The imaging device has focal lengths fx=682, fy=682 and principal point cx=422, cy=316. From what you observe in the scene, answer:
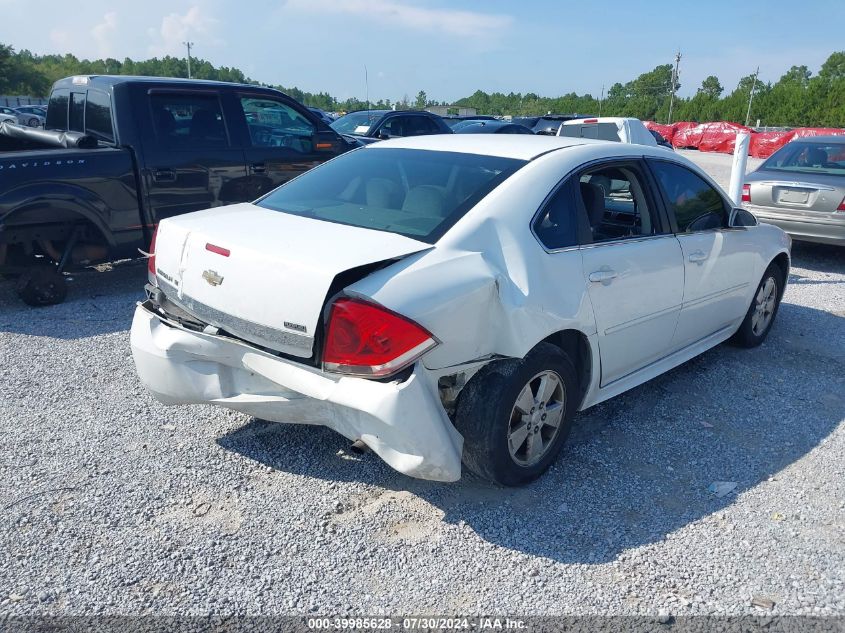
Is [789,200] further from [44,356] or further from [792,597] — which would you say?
[44,356]

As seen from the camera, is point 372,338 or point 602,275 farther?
point 602,275

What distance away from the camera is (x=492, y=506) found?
320 centimetres

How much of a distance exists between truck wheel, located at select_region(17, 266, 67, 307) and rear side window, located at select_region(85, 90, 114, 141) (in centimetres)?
137

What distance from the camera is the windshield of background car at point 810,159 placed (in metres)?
8.88

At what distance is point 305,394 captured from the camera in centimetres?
283

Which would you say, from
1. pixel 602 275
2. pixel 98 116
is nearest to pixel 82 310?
pixel 98 116

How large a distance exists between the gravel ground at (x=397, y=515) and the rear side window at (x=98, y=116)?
2828mm

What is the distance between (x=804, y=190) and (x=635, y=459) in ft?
20.4

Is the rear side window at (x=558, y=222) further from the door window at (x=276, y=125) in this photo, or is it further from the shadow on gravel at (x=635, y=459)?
the door window at (x=276, y=125)

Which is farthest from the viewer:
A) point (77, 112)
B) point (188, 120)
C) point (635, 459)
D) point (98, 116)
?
point (77, 112)

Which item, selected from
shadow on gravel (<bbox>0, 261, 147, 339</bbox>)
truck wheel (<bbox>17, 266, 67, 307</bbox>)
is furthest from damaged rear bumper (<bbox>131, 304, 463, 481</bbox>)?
truck wheel (<bbox>17, 266, 67, 307</bbox>)

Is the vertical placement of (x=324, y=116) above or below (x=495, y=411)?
above

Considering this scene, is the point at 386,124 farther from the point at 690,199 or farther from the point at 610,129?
the point at 690,199

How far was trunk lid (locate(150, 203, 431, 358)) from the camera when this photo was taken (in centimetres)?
276
